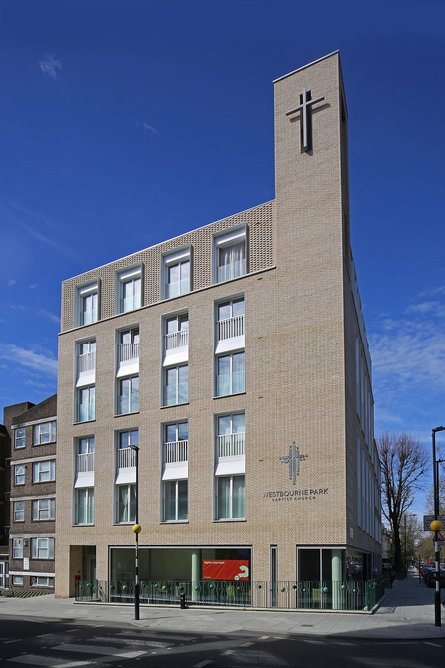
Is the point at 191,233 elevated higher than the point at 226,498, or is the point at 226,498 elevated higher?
the point at 191,233

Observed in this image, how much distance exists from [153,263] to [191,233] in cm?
320

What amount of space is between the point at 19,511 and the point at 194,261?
2441cm

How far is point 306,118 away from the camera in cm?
3597

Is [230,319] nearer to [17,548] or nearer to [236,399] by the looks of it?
[236,399]

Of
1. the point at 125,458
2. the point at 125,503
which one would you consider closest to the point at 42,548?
the point at 125,503

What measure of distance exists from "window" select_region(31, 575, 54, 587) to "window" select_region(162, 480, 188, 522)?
49.1 ft

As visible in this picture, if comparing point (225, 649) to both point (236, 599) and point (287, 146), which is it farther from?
point (287, 146)

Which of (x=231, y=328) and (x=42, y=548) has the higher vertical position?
(x=231, y=328)

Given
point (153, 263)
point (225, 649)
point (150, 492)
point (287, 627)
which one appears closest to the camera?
point (225, 649)

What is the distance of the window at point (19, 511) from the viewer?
5191 centimetres

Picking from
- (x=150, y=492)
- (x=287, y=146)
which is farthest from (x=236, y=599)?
(x=287, y=146)

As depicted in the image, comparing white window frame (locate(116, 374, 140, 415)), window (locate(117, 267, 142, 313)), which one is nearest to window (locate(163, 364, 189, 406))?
white window frame (locate(116, 374, 140, 415))

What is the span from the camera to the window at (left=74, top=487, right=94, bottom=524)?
4212 cm

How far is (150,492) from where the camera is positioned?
127 feet
